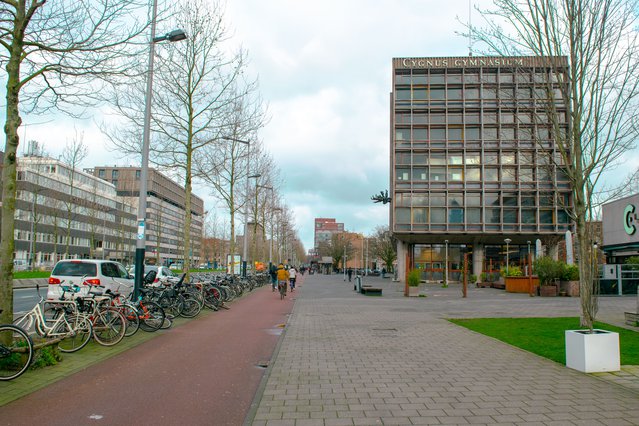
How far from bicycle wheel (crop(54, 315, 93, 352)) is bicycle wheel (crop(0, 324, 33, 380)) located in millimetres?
1250

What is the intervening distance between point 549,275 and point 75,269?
2297 centimetres

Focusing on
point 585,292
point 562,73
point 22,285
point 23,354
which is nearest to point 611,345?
point 585,292

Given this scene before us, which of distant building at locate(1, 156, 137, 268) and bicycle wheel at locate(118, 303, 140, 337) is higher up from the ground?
distant building at locate(1, 156, 137, 268)

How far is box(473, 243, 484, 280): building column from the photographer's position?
151 ft

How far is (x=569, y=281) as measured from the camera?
25.0 m

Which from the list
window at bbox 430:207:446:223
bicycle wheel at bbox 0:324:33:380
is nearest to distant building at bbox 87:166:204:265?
window at bbox 430:207:446:223

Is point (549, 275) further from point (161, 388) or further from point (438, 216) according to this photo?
point (161, 388)

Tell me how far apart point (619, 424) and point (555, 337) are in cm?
589

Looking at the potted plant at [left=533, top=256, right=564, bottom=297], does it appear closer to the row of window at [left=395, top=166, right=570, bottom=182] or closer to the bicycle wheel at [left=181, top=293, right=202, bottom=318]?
the bicycle wheel at [left=181, top=293, right=202, bottom=318]

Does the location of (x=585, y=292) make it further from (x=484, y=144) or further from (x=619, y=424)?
(x=484, y=144)

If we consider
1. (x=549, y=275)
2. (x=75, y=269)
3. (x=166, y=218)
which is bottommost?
(x=549, y=275)

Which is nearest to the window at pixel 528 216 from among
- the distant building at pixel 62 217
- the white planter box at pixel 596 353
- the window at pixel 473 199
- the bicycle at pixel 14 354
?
the window at pixel 473 199

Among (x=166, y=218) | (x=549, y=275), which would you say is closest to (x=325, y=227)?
(x=166, y=218)

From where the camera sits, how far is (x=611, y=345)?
6.90 metres
